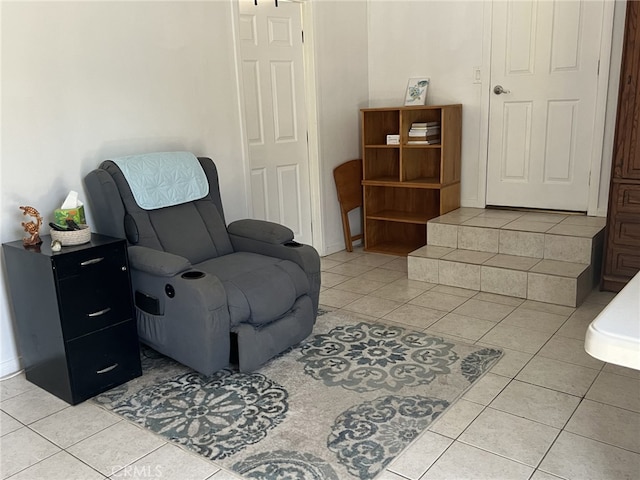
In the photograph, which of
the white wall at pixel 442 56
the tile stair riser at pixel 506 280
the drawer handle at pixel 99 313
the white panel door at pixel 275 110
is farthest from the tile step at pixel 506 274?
the drawer handle at pixel 99 313

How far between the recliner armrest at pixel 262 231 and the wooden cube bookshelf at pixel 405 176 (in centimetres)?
161

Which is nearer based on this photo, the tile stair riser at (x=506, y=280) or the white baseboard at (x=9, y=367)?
the white baseboard at (x=9, y=367)

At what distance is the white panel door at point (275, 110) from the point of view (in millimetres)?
3906

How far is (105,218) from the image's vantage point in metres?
2.84

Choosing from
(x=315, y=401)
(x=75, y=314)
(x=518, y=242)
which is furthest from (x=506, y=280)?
(x=75, y=314)

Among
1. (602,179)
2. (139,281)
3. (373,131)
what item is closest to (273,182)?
(373,131)

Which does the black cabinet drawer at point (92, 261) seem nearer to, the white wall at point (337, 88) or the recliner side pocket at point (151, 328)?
the recliner side pocket at point (151, 328)

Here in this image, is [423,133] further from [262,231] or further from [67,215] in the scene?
[67,215]

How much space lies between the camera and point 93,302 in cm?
242

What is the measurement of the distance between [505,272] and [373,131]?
1.76 metres

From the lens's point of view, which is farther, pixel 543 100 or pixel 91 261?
pixel 543 100

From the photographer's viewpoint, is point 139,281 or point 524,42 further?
point 524,42

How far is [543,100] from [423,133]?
2.96 feet

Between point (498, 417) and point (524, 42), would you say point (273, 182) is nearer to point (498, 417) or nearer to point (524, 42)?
point (524, 42)
